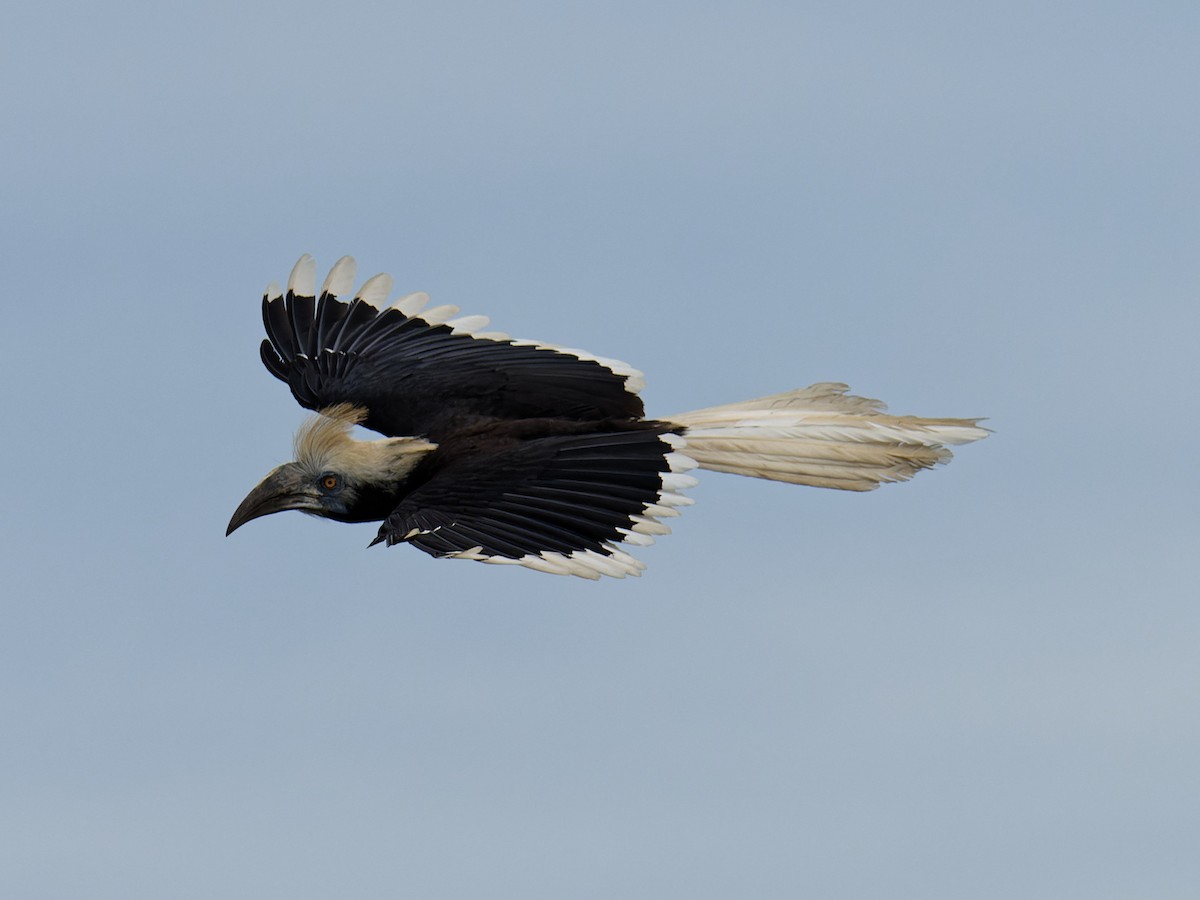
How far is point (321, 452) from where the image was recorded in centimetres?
970

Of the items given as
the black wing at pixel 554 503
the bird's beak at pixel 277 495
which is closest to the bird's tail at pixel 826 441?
the black wing at pixel 554 503

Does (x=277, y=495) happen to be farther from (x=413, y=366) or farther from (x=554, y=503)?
(x=554, y=503)

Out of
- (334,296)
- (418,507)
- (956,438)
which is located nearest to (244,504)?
(418,507)

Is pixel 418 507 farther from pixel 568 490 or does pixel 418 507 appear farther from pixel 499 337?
pixel 499 337

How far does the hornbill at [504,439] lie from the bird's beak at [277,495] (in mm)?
11

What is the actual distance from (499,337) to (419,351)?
51 cm

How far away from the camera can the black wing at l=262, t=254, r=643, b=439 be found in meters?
10.1

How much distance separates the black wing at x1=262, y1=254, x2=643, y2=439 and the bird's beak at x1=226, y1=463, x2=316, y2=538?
0.73 m

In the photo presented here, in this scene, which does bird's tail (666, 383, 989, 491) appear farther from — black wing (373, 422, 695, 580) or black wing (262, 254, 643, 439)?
black wing (262, 254, 643, 439)

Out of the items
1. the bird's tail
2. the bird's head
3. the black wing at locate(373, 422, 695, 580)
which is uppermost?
the bird's tail

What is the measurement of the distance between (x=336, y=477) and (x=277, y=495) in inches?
14.2

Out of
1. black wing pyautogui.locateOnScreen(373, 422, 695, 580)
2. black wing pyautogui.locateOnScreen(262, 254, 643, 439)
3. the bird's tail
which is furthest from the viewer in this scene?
black wing pyautogui.locateOnScreen(262, 254, 643, 439)

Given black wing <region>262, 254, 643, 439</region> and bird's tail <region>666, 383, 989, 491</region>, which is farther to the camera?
black wing <region>262, 254, 643, 439</region>

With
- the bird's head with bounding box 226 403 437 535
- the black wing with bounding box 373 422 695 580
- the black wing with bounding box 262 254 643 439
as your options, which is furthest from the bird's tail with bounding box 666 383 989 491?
the bird's head with bounding box 226 403 437 535
